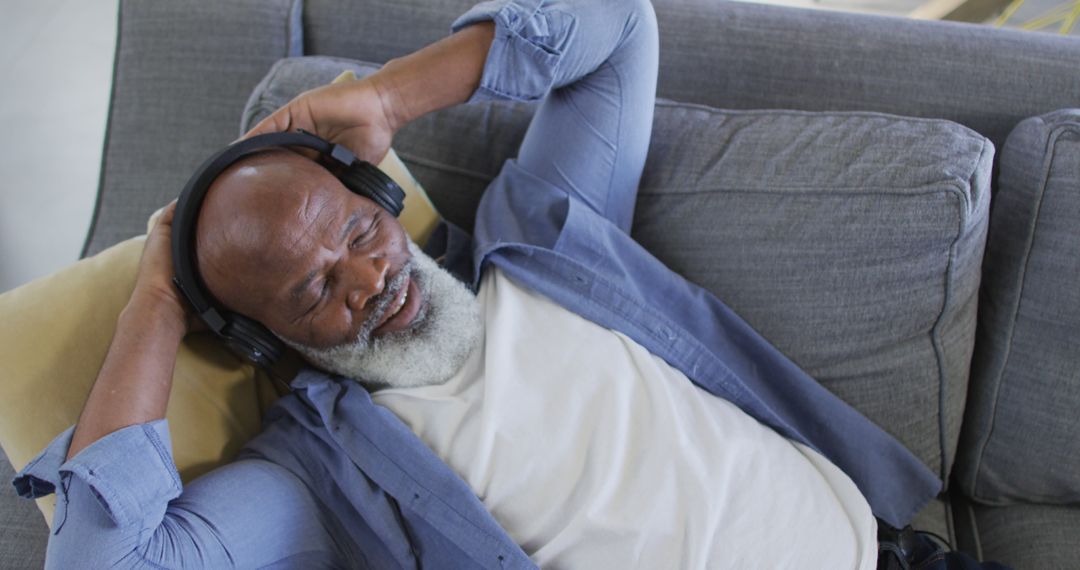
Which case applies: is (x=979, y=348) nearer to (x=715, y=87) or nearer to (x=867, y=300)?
(x=867, y=300)

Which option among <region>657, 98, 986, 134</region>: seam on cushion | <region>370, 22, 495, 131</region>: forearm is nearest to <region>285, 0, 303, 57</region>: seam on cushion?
<region>370, 22, 495, 131</region>: forearm

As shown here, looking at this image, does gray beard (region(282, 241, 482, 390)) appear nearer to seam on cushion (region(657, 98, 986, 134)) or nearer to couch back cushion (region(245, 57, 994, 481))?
couch back cushion (region(245, 57, 994, 481))

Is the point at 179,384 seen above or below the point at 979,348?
above

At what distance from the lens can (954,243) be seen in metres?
1.12

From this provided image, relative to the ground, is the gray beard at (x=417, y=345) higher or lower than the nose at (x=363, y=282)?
lower

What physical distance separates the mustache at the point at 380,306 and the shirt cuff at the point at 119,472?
29 centimetres

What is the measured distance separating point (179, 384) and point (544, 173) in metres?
0.67

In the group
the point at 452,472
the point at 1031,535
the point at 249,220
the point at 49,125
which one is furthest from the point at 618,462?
the point at 49,125

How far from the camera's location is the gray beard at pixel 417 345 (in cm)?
113

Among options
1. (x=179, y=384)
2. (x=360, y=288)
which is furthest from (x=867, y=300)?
(x=179, y=384)

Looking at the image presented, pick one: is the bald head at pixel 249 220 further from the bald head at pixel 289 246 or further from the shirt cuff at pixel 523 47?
the shirt cuff at pixel 523 47

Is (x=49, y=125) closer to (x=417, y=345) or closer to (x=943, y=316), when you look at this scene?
(x=417, y=345)

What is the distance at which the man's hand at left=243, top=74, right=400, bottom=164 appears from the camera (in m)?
1.21

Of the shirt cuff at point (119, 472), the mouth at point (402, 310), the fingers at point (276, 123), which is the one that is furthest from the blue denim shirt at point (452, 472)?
the fingers at point (276, 123)
